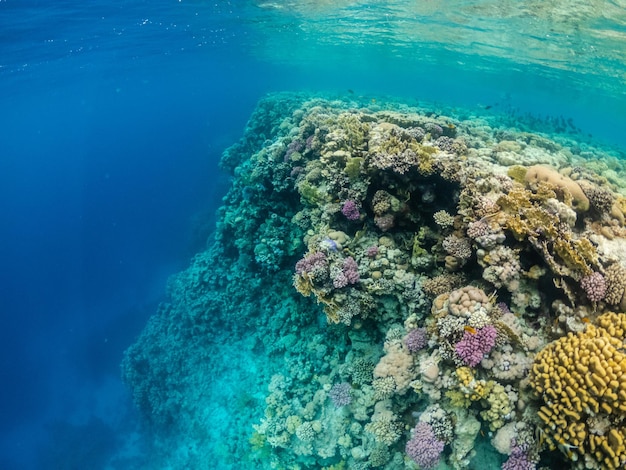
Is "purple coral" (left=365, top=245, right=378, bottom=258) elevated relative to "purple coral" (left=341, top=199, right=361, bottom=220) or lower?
lower

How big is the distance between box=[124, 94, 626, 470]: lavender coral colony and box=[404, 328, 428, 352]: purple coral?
30 millimetres

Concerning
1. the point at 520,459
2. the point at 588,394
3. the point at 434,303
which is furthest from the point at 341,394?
the point at 588,394

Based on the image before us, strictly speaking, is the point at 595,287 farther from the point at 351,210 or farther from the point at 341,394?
the point at 341,394

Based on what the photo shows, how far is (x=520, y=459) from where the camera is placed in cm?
Result: 562

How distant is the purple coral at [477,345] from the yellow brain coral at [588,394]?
747 mm

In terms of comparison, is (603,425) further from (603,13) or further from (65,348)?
(65,348)

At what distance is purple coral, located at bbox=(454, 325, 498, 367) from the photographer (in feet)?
19.6

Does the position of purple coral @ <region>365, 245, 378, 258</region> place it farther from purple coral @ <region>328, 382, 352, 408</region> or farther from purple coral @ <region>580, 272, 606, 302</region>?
purple coral @ <region>580, 272, 606, 302</region>

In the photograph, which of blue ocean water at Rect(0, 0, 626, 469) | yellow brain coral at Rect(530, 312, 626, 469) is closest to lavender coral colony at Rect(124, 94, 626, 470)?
yellow brain coral at Rect(530, 312, 626, 469)

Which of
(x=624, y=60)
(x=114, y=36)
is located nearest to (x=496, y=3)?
(x=624, y=60)

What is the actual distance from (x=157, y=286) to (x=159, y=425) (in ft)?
47.8

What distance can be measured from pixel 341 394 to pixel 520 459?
450cm

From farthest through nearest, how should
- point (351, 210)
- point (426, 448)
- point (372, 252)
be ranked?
point (351, 210)
point (372, 252)
point (426, 448)

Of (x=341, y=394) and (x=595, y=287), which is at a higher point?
(x=595, y=287)
